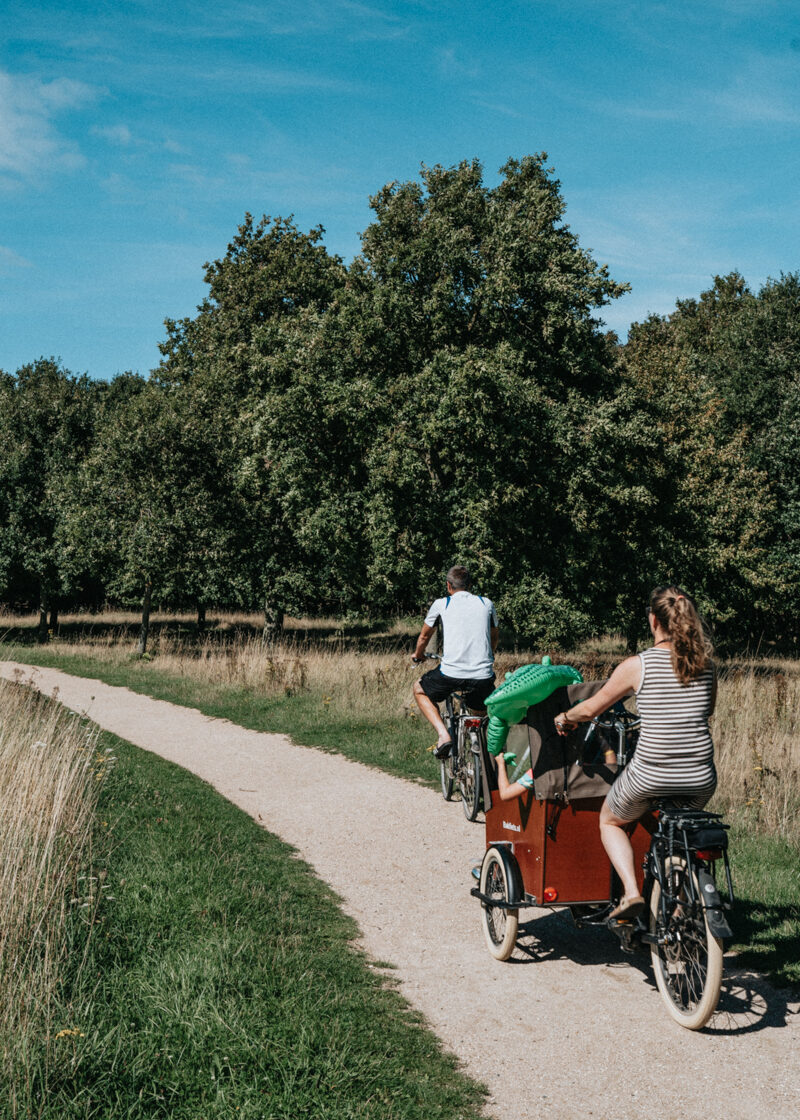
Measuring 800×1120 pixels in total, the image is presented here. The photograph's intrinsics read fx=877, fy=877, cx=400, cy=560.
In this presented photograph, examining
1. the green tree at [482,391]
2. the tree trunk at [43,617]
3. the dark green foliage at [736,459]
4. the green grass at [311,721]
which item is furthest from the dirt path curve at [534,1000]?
the tree trunk at [43,617]

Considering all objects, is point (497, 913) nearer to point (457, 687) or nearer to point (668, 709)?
point (668, 709)

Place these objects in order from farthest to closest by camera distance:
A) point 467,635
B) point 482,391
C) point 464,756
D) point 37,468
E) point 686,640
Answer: point 37,468 → point 482,391 → point 464,756 → point 467,635 → point 686,640

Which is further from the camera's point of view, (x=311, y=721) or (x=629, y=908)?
(x=311, y=721)

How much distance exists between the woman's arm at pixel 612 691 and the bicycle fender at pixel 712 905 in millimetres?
865

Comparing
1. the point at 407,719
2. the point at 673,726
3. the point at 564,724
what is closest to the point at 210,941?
the point at 564,724

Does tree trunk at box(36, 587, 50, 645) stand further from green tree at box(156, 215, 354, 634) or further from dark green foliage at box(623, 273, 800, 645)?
dark green foliage at box(623, 273, 800, 645)

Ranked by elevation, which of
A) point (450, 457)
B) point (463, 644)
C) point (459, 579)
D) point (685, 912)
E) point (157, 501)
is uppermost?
point (450, 457)

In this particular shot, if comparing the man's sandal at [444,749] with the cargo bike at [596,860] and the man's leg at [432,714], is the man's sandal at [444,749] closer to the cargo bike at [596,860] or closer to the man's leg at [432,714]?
the man's leg at [432,714]

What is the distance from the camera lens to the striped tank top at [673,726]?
13.9 ft

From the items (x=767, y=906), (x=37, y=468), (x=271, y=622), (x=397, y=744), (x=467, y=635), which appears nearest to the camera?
(x=767, y=906)

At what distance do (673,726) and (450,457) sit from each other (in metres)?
14.9

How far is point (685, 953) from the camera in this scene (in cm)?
420

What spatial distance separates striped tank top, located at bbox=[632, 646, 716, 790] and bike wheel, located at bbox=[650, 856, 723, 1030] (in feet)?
1.40

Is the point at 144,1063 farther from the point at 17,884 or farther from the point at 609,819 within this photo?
the point at 609,819
